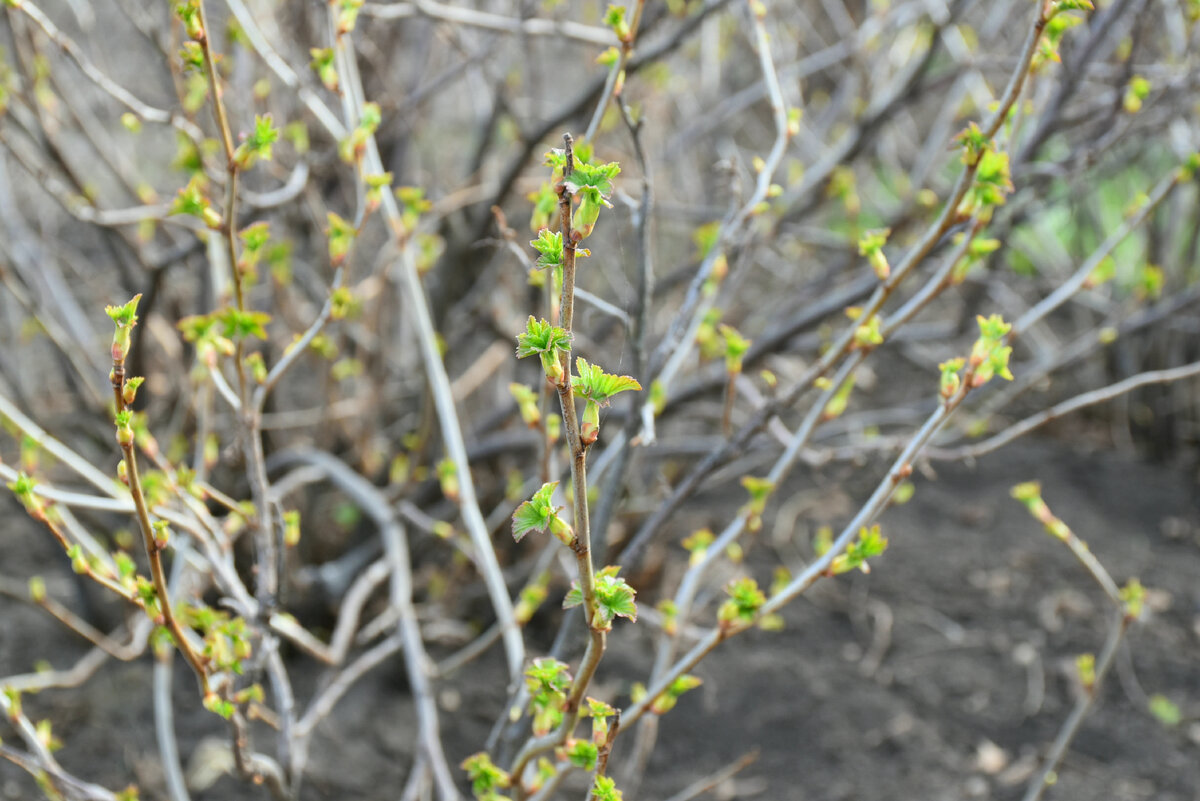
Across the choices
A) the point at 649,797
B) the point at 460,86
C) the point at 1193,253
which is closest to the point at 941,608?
the point at 649,797

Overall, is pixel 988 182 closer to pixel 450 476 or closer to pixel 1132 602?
pixel 1132 602

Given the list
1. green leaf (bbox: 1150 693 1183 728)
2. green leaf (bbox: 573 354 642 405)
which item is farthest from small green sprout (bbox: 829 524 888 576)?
green leaf (bbox: 1150 693 1183 728)

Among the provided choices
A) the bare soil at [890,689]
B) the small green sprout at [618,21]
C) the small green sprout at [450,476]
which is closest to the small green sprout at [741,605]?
the small green sprout at [450,476]

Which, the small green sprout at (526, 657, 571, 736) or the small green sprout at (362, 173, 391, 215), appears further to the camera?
the small green sprout at (362, 173, 391, 215)

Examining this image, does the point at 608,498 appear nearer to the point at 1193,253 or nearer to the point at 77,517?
the point at 77,517

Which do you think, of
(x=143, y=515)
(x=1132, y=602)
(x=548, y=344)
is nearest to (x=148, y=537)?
(x=143, y=515)

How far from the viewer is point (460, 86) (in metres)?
4.41

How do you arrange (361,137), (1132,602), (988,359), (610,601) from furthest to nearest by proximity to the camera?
(1132,602) < (361,137) < (988,359) < (610,601)

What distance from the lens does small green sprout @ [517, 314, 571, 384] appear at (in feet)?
2.40

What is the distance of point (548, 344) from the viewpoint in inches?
29.1

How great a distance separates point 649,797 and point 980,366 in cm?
137

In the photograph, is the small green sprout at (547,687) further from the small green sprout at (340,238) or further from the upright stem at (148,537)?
the small green sprout at (340,238)

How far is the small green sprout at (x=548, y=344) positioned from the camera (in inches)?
28.8

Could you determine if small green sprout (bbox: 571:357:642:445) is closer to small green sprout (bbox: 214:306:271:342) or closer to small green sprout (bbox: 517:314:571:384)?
small green sprout (bbox: 517:314:571:384)
